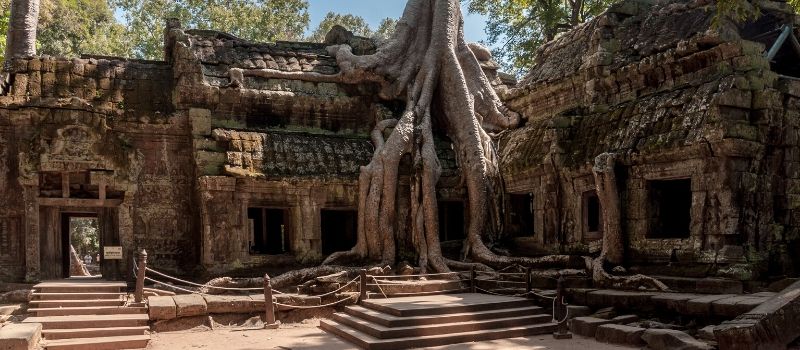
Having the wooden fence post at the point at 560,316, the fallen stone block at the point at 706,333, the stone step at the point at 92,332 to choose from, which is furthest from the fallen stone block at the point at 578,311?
the stone step at the point at 92,332

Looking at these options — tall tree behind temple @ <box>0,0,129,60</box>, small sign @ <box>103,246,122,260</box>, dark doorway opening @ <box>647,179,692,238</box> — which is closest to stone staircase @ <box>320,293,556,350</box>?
dark doorway opening @ <box>647,179,692,238</box>

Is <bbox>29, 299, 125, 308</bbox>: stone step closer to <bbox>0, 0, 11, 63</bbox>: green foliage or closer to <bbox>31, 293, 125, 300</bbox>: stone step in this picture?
<bbox>31, 293, 125, 300</bbox>: stone step

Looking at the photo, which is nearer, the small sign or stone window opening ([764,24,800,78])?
stone window opening ([764,24,800,78])

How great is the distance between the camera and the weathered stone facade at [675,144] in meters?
8.46

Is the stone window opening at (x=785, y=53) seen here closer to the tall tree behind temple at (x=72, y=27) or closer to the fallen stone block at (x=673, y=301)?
the fallen stone block at (x=673, y=301)

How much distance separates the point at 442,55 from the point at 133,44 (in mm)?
A: 18620

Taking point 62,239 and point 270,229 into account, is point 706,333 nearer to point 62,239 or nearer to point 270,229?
point 62,239

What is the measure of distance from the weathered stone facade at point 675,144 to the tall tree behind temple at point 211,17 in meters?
16.9

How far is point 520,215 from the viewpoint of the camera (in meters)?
13.1

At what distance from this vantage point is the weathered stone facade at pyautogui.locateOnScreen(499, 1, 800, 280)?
8461 millimetres

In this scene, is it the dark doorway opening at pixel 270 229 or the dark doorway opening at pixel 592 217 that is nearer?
the dark doorway opening at pixel 592 217

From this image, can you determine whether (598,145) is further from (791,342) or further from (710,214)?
(791,342)

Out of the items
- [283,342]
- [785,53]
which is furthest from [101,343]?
[785,53]

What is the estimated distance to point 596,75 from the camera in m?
11.4
